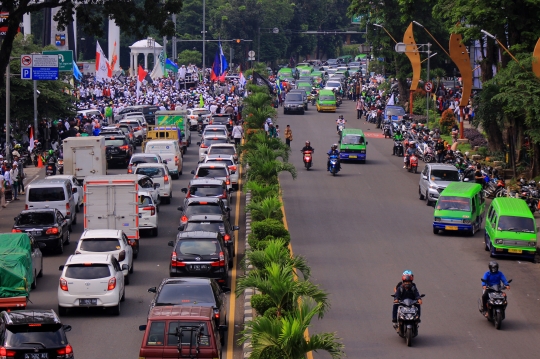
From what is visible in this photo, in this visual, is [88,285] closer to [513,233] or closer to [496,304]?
[496,304]

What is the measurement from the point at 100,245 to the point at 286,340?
11766mm

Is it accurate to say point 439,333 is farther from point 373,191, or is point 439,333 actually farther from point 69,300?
point 373,191

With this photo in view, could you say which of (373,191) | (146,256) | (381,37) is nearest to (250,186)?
(146,256)

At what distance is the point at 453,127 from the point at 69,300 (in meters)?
41.0

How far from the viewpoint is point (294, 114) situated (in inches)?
3068

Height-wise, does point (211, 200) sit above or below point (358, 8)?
below

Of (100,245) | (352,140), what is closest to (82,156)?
(100,245)

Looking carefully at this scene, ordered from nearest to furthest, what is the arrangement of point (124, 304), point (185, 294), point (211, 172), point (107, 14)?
point (185, 294), point (124, 304), point (107, 14), point (211, 172)

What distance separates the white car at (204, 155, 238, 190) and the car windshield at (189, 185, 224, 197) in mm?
6104

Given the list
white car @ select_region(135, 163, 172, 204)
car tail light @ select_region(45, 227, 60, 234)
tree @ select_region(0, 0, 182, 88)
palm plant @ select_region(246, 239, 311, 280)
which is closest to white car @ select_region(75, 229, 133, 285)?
car tail light @ select_region(45, 227, 60, 234)

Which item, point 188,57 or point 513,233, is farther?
point 188,57

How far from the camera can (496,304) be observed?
20.9m

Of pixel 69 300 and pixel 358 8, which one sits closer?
pixel 69 300

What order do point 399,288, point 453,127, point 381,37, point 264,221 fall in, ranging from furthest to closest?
1. point 381,37
2. point 453,127
3. point 264,221
4. point 399,288
